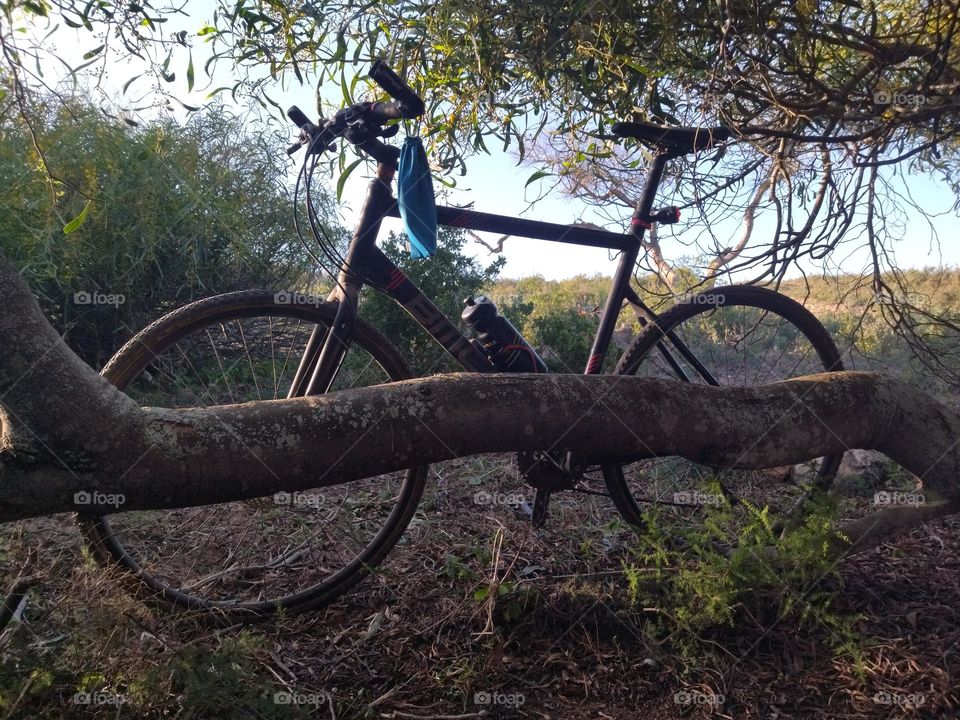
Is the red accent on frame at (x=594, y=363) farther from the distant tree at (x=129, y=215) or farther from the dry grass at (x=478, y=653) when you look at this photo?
the distant tree at (x=129, y=215)

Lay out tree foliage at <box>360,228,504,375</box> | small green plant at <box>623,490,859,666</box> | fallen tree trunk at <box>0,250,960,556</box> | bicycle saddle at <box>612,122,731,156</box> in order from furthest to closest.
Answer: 1. tree foliage at <box>360,228,504,375</box>
2. bicycle saddle at <box>612,122,731,156</box>
3. small green plant at <box>623,490,859,666</box>
4. fallen tree trunk at <box>0,250,960,556</box>

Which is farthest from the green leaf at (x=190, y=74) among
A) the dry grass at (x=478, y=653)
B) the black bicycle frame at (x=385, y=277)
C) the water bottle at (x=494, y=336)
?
the dry grass at (x=478, y=653)

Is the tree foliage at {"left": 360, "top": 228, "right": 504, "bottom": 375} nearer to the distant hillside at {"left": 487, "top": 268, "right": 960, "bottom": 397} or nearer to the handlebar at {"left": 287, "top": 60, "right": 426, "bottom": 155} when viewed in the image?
the distant hillside at {"left": 487, "top": 268, "right": 960, "bottom": 397}

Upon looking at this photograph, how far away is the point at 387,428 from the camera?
5.80ft

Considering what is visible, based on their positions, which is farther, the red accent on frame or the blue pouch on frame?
the red accent on frame

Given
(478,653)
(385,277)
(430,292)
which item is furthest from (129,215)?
(478,653)

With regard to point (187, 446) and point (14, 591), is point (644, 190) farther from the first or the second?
point (14, 591)

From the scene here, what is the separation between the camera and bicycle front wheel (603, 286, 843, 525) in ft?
8.52

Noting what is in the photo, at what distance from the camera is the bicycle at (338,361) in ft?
6.86

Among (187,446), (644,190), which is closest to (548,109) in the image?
(644,190)

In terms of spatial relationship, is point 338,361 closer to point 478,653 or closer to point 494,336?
point 494,336

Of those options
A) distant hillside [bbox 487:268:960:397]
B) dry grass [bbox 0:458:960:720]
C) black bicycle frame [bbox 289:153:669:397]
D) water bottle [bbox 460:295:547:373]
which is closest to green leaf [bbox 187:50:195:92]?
black bicycle frame [bbox 289:153:669:397]

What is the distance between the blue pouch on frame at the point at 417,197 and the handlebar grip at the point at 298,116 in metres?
0.33

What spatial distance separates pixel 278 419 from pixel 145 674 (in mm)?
673
